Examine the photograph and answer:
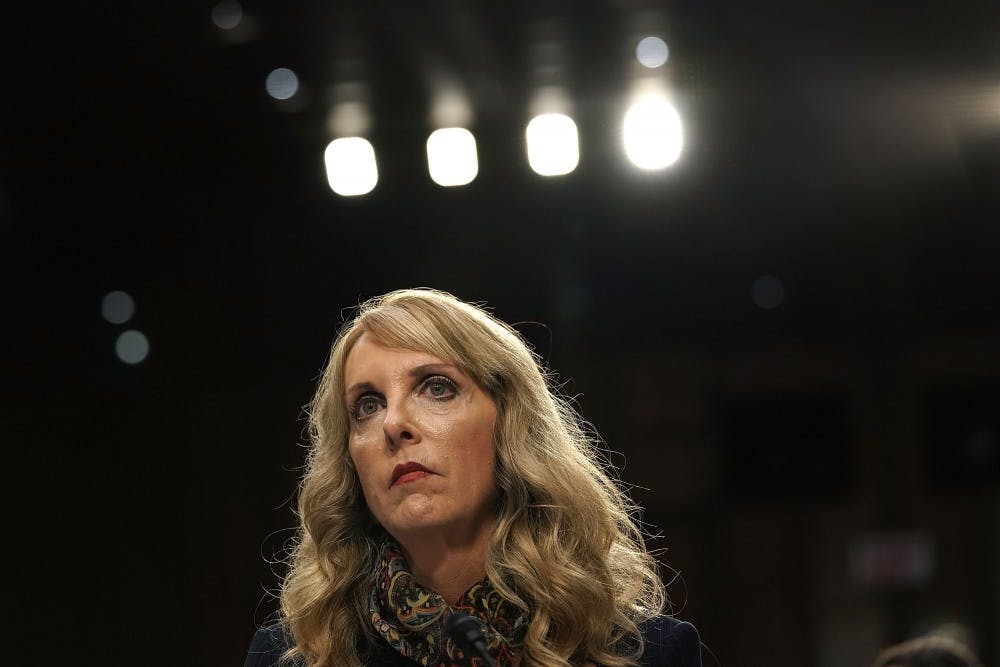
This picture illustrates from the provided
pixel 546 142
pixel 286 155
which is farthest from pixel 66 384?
pixel 546 142

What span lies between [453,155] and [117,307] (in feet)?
3.90

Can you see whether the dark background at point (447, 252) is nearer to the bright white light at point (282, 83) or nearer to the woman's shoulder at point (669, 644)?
the bright white light at point (282, 83)

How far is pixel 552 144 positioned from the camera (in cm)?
373

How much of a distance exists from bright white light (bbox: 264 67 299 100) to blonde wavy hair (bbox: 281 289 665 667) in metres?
1.73

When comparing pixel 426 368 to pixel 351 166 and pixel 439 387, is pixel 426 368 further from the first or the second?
pixel 351 166

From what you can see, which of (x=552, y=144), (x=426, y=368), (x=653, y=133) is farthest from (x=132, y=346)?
(x=426, y=368)

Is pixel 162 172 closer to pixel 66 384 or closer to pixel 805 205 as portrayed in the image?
pixel 66 384

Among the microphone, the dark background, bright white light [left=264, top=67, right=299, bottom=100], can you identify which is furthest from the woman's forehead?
bright white light [left=264, top=67, right=299, bottom=100]

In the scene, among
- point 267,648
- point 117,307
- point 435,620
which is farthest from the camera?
point 117,307

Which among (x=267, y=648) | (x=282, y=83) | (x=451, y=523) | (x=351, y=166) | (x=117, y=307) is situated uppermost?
(x=282, y=83)

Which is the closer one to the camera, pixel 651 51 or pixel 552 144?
pixel 651 51

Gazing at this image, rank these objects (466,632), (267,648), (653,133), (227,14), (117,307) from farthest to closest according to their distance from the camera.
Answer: (117,307), (653,133), (227,14), (267,648), (466,632)

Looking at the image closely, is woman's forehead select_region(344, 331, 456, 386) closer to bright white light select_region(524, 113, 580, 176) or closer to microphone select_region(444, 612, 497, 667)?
microphone select_region(444, 612, 497, 667)

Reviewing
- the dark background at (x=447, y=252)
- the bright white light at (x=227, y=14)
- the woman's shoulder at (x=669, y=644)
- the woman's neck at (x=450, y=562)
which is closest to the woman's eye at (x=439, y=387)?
the woman's neck at (x=450, y=562)
